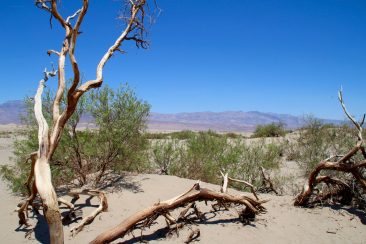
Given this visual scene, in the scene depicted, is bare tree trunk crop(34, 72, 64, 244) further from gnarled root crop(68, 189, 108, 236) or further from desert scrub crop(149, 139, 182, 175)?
desert scrub crop(149, 139, 182, 175)

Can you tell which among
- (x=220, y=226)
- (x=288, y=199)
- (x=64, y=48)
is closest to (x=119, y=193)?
(x=220, y=226)

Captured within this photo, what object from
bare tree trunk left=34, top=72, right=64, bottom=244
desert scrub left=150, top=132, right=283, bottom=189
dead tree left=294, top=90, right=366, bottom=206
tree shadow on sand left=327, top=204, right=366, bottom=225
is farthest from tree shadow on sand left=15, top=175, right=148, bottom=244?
tree shadow on sand left=327, top=204, right=366, bottom=225

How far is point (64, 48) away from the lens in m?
7.07

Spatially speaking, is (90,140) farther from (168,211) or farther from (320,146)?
(320,146)

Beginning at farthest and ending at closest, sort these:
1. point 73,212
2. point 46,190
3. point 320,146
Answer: point 320,146, point 73,212, point 46,190

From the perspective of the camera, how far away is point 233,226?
6.58 m

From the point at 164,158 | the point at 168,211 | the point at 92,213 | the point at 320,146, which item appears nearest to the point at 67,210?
the point at 92,213

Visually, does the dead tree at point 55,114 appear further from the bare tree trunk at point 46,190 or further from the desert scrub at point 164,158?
the desert scrub at point 164,158

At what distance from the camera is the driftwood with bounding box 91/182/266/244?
573 cm

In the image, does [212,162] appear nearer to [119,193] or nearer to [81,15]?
[119,193]

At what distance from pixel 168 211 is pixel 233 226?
132cm

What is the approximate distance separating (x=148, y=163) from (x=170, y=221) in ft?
16.4

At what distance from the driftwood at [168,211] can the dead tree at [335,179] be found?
4.06 feet

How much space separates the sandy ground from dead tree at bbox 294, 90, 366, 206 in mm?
316
